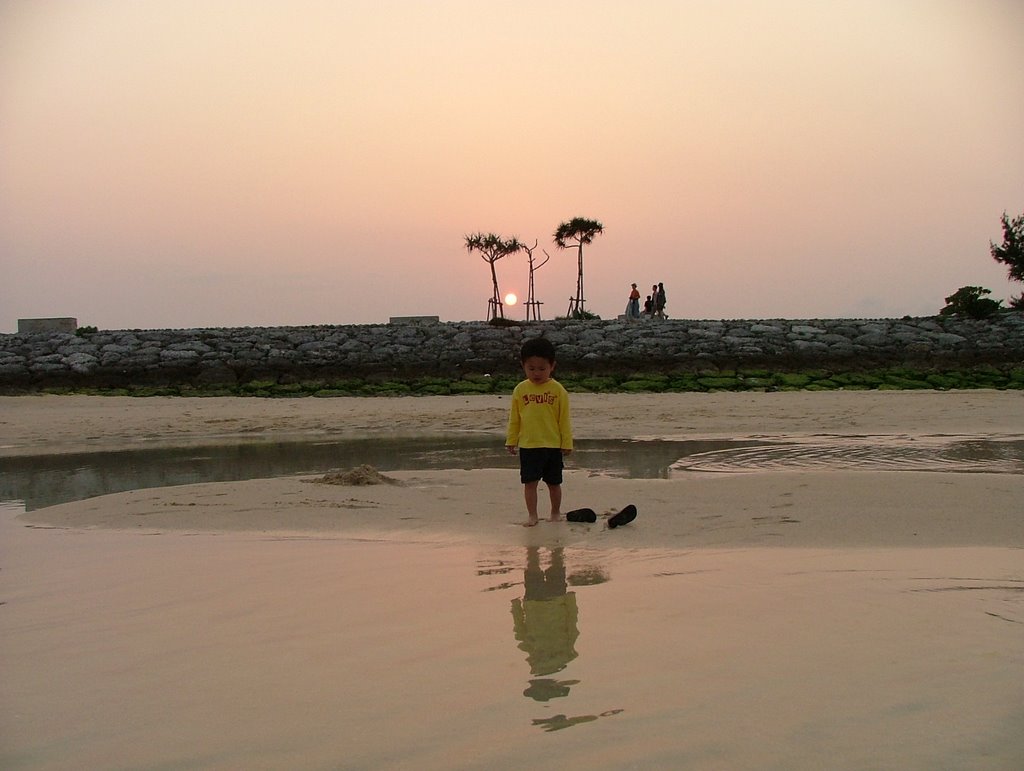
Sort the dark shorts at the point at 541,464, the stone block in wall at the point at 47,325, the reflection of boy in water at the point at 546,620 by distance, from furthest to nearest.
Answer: the stone block in wall at the point at 47,325 → the dark shorts at the point at 541,464 → the reflection of boy in water at the point at 546,620

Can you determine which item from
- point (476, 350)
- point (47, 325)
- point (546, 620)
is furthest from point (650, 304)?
point (546, 620)

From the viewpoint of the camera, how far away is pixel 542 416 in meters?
6.94

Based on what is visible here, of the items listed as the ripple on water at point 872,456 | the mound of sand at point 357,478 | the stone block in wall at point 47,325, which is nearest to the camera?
the mound of sand at point 357,478

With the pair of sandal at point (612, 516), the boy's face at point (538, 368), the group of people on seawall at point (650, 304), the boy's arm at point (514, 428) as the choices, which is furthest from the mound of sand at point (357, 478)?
the group of people on seawall at point (650, 304)

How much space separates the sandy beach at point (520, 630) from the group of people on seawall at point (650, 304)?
88.0ft

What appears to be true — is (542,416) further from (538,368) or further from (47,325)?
(47,325)

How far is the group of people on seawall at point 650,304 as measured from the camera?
3422 centimetres

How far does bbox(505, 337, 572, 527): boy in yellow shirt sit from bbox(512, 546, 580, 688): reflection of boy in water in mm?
1856

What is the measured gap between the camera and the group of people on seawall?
1347 inches

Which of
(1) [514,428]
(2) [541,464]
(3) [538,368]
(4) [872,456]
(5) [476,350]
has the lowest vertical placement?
(4) [872,456]

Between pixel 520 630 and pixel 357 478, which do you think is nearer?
pixel 520 630

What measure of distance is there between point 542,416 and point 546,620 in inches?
126

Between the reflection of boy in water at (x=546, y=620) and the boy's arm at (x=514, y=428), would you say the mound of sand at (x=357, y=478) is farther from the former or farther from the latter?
the reflection of boy in water at (x=546, y=620)

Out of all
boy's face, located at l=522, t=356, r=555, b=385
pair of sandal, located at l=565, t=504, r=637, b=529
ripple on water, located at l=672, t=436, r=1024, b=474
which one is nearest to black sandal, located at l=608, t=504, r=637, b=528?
pair of sandal, located at l=565, t=504, r=637, b=529
